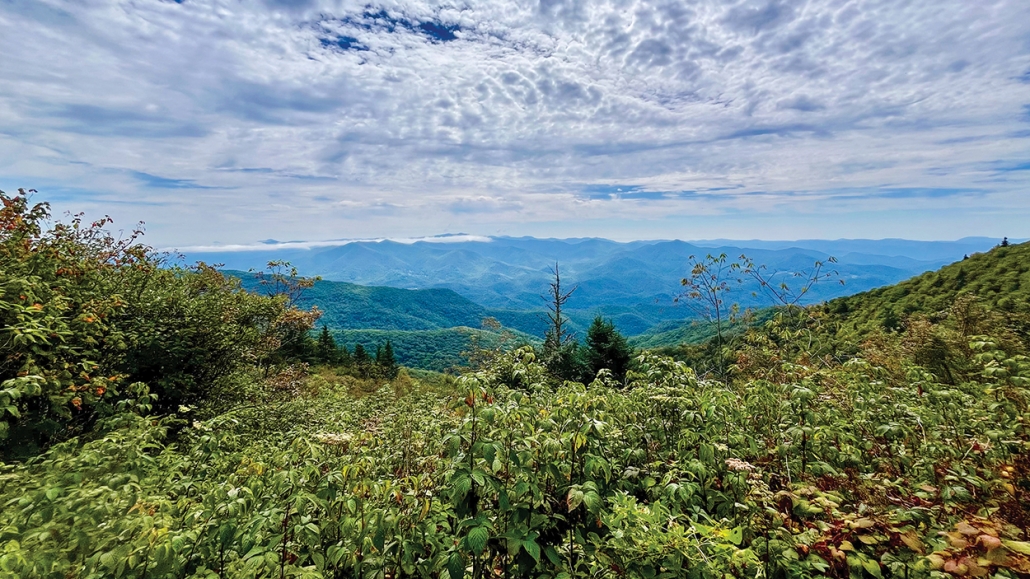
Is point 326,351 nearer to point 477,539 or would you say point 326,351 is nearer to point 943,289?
point 477,539

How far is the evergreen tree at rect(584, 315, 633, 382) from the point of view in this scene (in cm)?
2042

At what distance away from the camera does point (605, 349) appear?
2055 centimetres

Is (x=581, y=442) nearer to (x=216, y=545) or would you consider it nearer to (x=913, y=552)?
(x=913, y=552)

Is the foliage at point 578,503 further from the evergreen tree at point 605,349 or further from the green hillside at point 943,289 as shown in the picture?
the evergreen tree at point 605,349

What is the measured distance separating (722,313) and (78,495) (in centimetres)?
1579

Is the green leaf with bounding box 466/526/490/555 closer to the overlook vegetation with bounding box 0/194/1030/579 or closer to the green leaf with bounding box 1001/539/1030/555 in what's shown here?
the overlook vegetation with bounding box 0/194/1030/579

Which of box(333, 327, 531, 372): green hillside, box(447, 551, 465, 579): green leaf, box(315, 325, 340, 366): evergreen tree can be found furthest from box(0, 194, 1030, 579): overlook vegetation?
box(333, 327, 531, 372): green hillside

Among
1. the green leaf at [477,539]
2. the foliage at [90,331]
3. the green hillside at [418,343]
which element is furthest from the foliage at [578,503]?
the green hillside at [418,343]

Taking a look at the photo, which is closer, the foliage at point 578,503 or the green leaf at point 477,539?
the green leaf at point 477,539

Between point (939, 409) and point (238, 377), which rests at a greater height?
point (939, 409)

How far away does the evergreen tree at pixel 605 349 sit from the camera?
67.0 ft

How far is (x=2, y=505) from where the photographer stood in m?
2.79

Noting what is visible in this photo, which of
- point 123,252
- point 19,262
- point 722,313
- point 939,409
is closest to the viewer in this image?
point 939,409

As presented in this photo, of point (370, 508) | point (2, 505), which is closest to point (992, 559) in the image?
point (370, 508)
